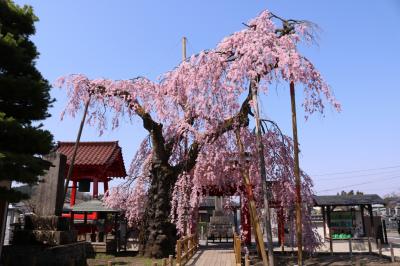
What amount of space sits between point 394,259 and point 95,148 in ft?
59.6

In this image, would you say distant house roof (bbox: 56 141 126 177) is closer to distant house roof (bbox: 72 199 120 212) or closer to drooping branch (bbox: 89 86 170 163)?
distant house roof (bbox: 72 199 120 212)

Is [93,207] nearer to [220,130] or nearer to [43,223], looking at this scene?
[43,223]

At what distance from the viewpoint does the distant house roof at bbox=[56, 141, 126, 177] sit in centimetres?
2244

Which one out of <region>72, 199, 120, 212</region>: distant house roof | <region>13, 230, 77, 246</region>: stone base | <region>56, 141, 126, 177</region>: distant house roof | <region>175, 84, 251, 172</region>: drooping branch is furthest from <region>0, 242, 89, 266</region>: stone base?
<region>56, 141, 126, 177</region>: distant house roof

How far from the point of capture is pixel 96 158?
22906 millimetres

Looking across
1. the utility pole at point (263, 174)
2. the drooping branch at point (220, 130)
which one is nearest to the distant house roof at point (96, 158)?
the drooping branch at point (220, 130)

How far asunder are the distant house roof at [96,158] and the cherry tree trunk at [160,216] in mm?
7270

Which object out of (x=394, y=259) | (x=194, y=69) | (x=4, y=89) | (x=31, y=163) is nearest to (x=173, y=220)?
(x=194, y=69)

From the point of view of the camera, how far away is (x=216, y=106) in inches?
575

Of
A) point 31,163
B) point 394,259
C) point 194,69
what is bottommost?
point 394,259

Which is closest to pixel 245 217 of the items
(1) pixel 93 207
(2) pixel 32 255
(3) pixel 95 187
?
(1) pixel 93 207

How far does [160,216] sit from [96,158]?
29.7 feet

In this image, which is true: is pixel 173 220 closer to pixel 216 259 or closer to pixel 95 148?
pixel 216 259

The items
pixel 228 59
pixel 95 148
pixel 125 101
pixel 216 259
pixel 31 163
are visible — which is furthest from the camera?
pixel 95 148
